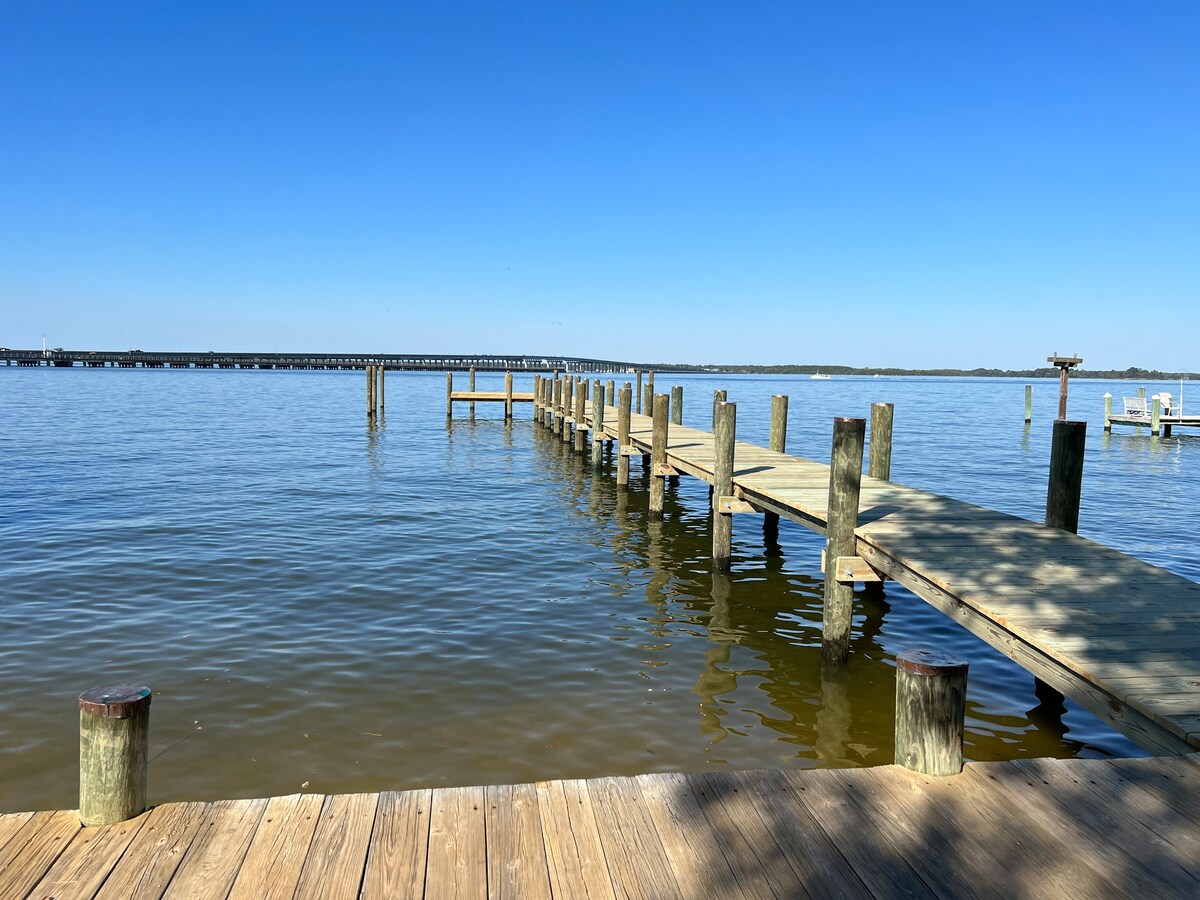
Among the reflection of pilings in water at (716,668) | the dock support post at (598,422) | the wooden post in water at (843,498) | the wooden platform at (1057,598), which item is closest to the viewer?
the wooden platform at (1057,598)

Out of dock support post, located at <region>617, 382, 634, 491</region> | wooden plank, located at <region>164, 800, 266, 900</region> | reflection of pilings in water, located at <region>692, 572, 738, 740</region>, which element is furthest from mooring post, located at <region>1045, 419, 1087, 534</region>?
dock support post, located at <region>617, 382, 634, 491</region>

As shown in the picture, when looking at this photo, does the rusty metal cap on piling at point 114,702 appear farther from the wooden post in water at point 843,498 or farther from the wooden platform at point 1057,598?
the wooden post in water at point 843,498

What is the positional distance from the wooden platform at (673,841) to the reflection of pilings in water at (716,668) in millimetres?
3065

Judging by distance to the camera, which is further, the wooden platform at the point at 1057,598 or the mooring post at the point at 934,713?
the wooden platform at the point at 1057,598

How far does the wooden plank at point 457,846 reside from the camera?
3.05 metres

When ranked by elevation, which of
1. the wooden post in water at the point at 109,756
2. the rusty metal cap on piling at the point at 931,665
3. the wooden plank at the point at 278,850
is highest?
the rusty metal cap on piling at the point at 931,665

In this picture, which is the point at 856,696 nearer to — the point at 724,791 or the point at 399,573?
the point at 724,791

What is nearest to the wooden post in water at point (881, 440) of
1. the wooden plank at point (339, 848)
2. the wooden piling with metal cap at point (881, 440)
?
the wooden piling with metal cap at point (881, 440)

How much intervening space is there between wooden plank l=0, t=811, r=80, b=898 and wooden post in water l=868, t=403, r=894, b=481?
33.6ft

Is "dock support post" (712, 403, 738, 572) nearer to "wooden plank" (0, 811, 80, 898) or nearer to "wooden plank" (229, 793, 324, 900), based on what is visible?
"wooden plank" (229, 793, 324, 900)

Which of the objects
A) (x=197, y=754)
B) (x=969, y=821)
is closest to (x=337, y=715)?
(x=197, y=754)

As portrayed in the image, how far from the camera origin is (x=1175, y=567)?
1212cm

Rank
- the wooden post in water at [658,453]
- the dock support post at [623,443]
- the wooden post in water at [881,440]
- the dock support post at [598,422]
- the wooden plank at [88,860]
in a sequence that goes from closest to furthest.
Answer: the wooden plank at [88,860], the wooden post in water at [881,440], the wooden post in water at [658,453], the dock support post at [623,443], the dock support post at [598,422]

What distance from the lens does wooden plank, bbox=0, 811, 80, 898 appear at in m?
3.01
